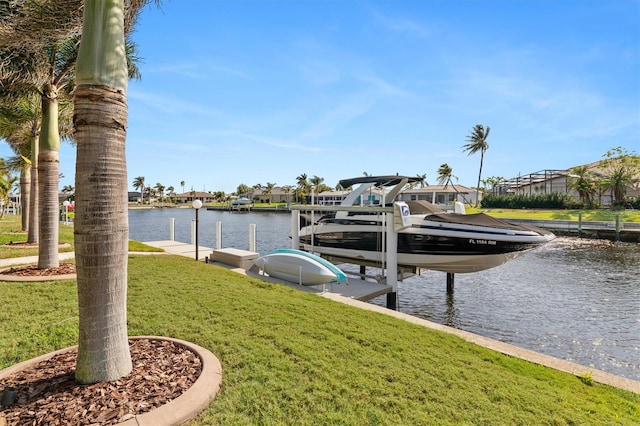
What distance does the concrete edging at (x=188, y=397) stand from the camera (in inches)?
94.3

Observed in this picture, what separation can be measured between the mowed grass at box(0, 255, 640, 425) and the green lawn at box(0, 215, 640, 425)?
0.01m

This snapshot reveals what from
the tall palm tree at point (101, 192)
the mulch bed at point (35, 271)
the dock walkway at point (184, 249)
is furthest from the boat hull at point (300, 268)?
the tall palm tree at point (101, 192)

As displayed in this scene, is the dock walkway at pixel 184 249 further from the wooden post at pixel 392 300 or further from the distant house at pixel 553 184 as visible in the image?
the distant house at pixel 553 184

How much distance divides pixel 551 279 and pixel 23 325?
15426mm

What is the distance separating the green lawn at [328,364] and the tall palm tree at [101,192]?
3.43 ft

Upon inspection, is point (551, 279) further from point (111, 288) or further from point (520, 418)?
point (111, 288)

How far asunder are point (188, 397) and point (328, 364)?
4.55ft

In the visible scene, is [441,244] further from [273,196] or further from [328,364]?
[273,196]

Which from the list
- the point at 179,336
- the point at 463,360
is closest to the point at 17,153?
the point at 179,336

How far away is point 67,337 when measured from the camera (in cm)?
394

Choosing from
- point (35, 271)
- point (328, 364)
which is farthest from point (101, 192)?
point (35, 271)

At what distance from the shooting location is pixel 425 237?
9.30m

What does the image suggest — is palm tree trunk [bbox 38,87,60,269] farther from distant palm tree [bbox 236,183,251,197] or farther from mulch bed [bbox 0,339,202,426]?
distant palm tree [bbox 236,183,251,197]

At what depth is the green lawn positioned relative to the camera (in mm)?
2871
